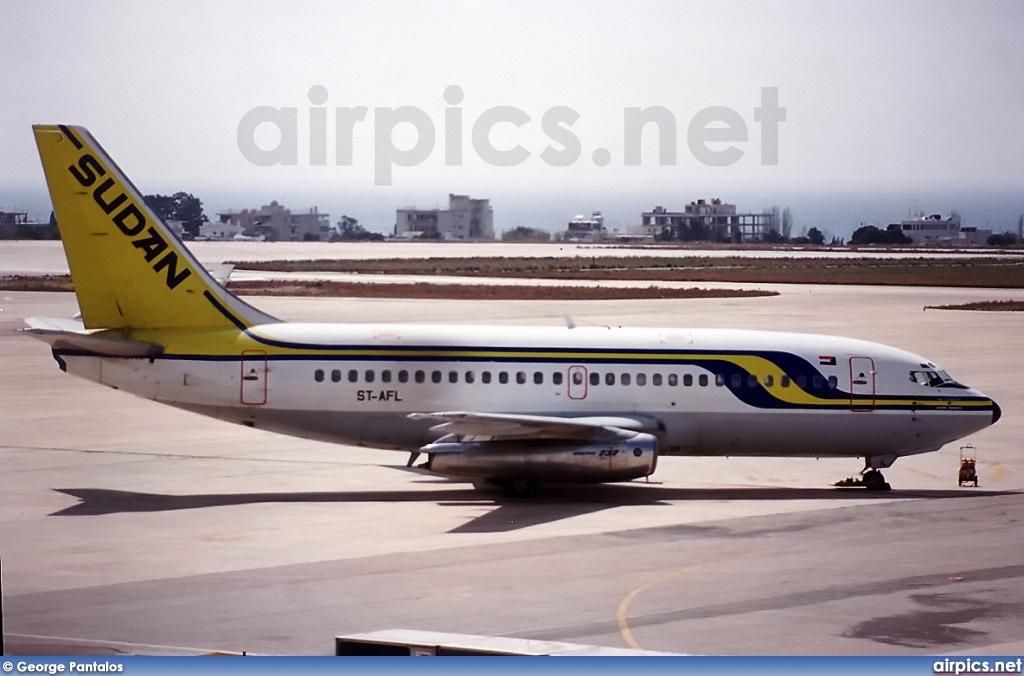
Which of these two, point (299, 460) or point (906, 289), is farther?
point (906, 289)

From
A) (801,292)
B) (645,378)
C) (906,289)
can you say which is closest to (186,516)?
(645,378)

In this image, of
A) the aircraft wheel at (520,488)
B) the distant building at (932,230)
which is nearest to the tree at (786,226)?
the aircraft wheel at (520,488)

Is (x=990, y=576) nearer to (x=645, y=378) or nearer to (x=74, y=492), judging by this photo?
(x=645, y=378)

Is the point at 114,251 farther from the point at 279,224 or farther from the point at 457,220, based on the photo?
the point at 457,220

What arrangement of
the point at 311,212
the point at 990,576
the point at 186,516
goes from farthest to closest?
the point at 311,212
the point at 186,516
the point at 990,576

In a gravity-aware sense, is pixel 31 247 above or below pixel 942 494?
above

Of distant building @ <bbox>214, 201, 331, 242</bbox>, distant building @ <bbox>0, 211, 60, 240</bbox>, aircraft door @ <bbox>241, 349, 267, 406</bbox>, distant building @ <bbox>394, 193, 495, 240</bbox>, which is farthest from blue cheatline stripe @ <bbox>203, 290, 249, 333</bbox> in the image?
distant building @ <bbox>394, 193, 495, 240</bbox>

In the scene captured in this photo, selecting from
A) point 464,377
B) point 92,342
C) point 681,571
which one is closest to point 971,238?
point 464,377
